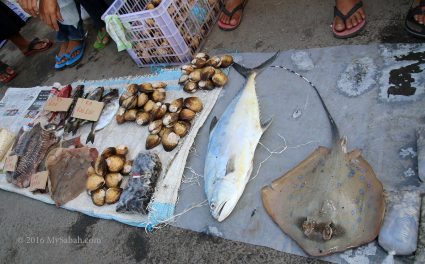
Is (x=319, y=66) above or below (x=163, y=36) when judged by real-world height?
below

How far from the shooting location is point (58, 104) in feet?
11.1

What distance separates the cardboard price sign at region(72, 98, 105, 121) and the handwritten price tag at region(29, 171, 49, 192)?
0.59m

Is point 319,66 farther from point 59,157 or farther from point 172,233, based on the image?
point 59,157

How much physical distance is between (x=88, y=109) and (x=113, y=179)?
0.95 m

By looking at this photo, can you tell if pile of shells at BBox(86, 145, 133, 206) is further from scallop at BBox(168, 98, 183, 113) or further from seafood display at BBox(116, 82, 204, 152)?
scallop at BBox(168, 98, 183, 113)

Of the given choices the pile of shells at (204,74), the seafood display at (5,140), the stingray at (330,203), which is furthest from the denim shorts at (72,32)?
the stingray at (330,203)

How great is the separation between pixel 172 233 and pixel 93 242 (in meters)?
0.67

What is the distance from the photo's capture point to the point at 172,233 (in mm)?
2311

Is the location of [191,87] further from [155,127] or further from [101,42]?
[101,42]

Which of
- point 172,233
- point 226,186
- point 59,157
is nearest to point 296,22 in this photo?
point 226,186

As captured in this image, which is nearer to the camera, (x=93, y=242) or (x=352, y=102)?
(x=352, y=102)

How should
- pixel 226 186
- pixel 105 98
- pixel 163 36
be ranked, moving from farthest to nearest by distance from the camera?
pixel 105 98, pixel 163 36, pixel 226 186

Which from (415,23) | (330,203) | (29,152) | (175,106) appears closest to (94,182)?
(175,106)

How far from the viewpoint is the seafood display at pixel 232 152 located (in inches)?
82.2
